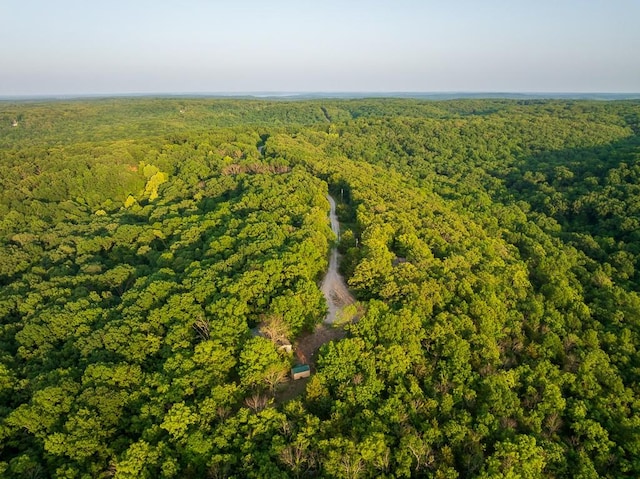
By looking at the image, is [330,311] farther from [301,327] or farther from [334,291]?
[301,327]

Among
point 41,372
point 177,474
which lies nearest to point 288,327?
point 177,474

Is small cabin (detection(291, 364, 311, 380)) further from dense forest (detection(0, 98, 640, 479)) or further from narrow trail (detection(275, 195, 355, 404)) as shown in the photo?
dense forest (detection(0, 98, 640, 479))

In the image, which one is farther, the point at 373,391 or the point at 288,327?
the point at 288,327

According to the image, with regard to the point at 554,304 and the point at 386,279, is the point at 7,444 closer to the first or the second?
the point at 386,279

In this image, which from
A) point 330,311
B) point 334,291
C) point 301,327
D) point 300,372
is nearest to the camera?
point 300,372

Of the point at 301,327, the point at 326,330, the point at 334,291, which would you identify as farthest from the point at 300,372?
the point at 334,291

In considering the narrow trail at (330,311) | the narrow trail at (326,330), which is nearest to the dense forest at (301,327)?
the narrow trail at (326,330)

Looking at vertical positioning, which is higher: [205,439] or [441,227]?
[441,227]
